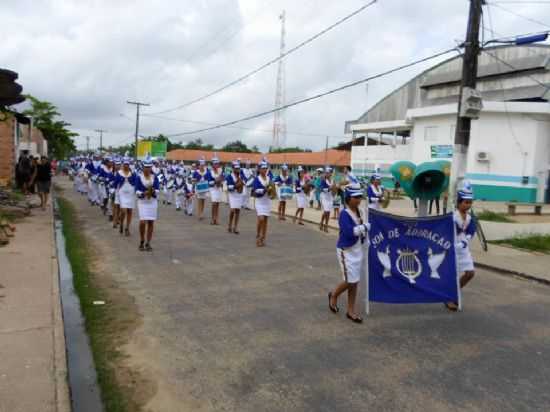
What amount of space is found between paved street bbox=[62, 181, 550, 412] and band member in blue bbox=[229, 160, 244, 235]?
13.5 feet

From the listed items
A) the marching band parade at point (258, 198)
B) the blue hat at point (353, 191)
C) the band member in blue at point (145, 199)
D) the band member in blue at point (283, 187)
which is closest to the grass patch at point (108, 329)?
the band member in blue at point (145, 199)

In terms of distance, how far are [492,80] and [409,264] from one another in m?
32.0

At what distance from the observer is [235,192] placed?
13.1 metres

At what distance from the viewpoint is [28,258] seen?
855 cm

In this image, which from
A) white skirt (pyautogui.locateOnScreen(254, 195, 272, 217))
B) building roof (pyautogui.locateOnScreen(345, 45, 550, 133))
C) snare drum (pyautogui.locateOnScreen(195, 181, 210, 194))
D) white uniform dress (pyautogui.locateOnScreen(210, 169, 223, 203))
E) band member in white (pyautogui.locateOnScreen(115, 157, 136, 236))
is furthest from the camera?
building roof (pyautogui.locateOnScreen(345, 45, 550, 133))

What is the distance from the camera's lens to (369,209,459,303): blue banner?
6.29 metres

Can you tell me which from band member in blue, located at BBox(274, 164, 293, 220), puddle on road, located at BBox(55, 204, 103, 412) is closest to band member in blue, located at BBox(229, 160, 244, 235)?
band member in blue, located at BBox(274, 164, 293, 220)

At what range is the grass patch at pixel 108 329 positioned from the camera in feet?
13.2

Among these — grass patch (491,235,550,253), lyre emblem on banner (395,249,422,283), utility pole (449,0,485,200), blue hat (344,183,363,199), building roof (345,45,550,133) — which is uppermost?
building roof (345,45,550,133)

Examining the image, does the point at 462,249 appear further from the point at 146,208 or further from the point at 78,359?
the point at 146,208

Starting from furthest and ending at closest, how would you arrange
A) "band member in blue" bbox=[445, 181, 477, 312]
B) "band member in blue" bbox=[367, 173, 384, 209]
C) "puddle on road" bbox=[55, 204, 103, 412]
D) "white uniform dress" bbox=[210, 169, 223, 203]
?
1. "white uniform dress" bbox=[210, 169, 223, 203]
2. "band member in blue" bbox=[367, 173, 384, 209]
3. "band member in blue" bbox=[445, 181, 477, 312]
4. "puddle on road" bbox=[55, 204, 103, 412]

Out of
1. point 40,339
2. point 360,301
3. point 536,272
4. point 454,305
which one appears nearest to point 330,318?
point 360,301

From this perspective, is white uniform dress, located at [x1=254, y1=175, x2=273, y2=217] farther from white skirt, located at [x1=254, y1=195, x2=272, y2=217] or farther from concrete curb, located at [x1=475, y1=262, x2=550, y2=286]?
concrete curb, located at [x1=475, y1=262, x2=550, y2=286]

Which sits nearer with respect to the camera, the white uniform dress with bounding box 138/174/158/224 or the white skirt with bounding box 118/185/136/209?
the white uniform dress with bounding box 138/174/158/224
